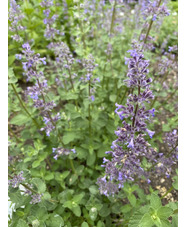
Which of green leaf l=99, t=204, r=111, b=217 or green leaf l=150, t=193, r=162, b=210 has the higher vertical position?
green leaf l=150, t=193, r=162, b=210

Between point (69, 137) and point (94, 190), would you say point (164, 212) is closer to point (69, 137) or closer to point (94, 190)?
point (94, 190)

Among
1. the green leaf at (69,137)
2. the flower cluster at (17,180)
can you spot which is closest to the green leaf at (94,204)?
the green leaf at (69,137)

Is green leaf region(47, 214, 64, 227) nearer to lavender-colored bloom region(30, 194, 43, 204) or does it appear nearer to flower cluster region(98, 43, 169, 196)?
lavender-colored bloom region(30, 194, 43, 204)

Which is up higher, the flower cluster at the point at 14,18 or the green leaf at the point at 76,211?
the flower cluster at the point at 14,18

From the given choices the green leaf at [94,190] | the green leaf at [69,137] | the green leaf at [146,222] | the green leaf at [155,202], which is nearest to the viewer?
the green leaf at [146,222]

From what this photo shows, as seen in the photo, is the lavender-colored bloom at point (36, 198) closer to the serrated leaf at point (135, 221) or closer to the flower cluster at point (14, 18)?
the serrated leaf at point (135, 221)

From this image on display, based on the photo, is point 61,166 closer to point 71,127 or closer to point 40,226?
point 71,127

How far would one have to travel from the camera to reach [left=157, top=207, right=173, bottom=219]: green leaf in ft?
6.99

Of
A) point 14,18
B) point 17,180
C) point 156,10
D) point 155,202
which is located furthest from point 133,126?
point 14,18

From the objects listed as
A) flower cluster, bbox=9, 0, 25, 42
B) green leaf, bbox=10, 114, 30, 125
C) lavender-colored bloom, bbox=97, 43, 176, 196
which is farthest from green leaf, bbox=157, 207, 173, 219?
flower cluster, bbox=9, 0, 25, 42

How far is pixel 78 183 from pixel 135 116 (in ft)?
7.68

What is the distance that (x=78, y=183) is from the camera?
12.7ft

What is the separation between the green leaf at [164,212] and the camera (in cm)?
213

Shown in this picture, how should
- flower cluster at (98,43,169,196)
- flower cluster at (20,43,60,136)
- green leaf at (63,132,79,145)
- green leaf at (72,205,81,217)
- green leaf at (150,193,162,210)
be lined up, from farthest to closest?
green leaf at (63,132,79,145) → green leaf at (72,205,81,217) → flower cluster at (20,43,60,136) → green leaf at (150,193,162,210) → flower cluster at (98,43,169,196)
